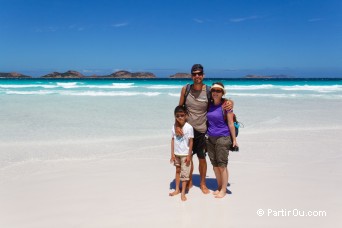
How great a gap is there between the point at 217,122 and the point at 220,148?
0.33 metres

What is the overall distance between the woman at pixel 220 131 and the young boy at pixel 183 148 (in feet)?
0.96

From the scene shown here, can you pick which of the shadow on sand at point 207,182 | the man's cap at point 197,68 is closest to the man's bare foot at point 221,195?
the shadow on sand at point 207,182

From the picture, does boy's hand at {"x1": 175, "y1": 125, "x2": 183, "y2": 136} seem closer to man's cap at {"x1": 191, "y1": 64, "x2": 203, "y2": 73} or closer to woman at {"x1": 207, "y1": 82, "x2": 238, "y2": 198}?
woman at {"x1": 207, "y1": 82, "x2": 238, "y2": 198}

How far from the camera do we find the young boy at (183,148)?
159 inches

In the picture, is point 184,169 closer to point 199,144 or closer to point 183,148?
point 183,148

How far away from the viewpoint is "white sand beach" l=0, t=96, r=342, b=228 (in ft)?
11.5

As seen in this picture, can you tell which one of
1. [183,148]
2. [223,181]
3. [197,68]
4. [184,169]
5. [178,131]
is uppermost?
[197,68]

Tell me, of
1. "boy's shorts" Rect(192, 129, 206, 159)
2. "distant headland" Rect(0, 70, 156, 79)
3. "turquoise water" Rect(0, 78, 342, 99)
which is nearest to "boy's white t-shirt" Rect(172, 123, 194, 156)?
"boy's shorts" Rect(192, 129, 206, 159)

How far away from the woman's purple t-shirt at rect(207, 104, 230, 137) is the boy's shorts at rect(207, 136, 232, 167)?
0.07 metres

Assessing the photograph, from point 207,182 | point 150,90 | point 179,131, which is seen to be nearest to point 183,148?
point 179,131

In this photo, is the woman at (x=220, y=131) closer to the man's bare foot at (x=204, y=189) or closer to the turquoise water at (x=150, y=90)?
the man's bare foot at (x=204, y=189)

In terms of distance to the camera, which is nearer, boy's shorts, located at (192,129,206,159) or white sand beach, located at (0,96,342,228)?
white sand beach, located at (0,96,342,228)

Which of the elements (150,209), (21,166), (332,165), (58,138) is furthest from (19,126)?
(332,165)

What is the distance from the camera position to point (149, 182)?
183 inches
